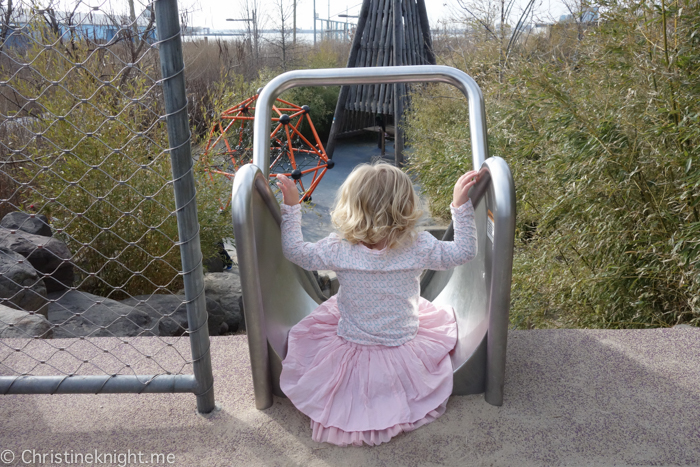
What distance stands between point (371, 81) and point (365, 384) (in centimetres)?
111

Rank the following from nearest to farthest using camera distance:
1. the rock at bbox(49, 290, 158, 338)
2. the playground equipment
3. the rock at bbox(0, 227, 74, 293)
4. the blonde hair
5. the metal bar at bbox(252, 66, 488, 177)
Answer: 1. the blonde hair
2. the metal bar at bbox(252, 66, 488, 177)
3. the rock at bbox(49, 290, 158, 338)
4. the rock at bbox(0, 227, 74, 293)
5. the playground equipment

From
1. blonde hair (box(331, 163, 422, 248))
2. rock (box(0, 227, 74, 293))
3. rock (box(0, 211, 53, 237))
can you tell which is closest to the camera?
blonde hair (box(331, 163, 422, 248))

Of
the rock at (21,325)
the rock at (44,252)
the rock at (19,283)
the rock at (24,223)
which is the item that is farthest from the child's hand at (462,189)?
the rock at (24,223)

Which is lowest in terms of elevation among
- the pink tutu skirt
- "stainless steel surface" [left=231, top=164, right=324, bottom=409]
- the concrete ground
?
the concrete ground

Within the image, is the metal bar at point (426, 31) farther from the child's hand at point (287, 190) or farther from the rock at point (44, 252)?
the child's hand at point (287, 190)

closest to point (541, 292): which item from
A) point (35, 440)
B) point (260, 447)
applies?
point (260, 447)

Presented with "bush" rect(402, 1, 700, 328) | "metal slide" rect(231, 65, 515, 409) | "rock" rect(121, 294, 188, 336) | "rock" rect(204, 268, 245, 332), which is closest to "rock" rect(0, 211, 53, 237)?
"rock" rect(121, 294, 188, 336)

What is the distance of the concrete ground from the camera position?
4.92ft

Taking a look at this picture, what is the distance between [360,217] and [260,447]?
701mm

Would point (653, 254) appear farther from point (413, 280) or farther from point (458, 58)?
point (458, 58)

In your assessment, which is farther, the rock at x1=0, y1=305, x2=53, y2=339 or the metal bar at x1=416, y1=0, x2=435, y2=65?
the metal bar at x1=416, y1=0, x2=435, y2=65

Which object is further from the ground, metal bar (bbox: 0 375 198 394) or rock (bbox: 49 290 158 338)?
metal bar (bbox: 0 375 198 394)

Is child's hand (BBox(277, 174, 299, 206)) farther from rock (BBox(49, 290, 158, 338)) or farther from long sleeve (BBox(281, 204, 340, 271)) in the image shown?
rock (BBox(49, 290, 158, 338))

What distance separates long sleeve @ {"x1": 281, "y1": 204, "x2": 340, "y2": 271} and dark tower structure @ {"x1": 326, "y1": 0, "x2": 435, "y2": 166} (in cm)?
607
